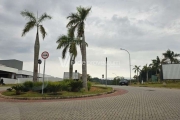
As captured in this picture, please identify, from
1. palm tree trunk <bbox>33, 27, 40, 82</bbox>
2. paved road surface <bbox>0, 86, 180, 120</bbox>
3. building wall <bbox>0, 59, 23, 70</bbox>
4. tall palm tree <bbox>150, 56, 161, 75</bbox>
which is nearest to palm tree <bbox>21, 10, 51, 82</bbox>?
palm tree trunk <bbox>33, 27, 40, 82</bbox>

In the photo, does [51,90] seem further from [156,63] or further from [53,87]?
[156,63]

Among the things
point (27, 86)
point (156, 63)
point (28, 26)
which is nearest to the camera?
point (27, 86)

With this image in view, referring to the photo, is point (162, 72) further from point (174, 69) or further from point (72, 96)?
point (72, 96)

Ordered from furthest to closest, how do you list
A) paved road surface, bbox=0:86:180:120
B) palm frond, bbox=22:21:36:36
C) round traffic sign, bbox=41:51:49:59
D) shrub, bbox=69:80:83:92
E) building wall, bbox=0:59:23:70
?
building wall, bbox=0:59:23:70 → palm frond, bbox=22:21:36:36 → shrub, bbox=69:80:83:92 → round traffic sign, bbox=41:51:49:59 → paved road surface, bbox=0:86:180:120

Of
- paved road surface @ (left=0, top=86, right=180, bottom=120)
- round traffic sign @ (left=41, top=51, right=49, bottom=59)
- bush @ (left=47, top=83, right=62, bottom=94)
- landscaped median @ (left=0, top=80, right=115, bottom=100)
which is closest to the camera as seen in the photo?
paved road surface @ (left=0, top=86, right=180, bottom=120)

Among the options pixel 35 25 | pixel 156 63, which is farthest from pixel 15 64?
pixel 156 63

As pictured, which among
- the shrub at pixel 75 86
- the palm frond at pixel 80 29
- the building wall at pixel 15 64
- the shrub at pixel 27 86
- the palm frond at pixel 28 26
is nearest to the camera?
the shrub at pixel 27 86

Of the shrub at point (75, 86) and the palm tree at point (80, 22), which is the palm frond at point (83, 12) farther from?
the shrub at point (75, 86)

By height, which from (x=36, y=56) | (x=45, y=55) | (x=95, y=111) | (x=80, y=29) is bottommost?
(x=95, y=111)

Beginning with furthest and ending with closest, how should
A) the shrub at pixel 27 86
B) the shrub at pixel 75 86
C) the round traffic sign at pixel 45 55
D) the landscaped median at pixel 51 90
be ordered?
the shrub at pixel 75 86, the shrub at pixel 27 86, the landscaped median at pixel 51 90, the round traffic sign at pixel 45 55

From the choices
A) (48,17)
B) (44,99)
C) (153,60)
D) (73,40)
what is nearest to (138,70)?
(153,60)

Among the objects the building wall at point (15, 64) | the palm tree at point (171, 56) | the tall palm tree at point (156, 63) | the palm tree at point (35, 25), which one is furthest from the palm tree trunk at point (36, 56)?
the tall palm tree at point (156, 63)

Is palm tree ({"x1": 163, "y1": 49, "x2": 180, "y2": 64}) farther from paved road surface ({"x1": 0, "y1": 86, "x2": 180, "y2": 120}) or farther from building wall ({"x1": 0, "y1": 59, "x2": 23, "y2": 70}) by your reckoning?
paved road surface ({"x1": 0, "y1": 86, "x2": 180, "y2": 120})

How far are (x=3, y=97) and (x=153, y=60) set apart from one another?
8051 centimetres
